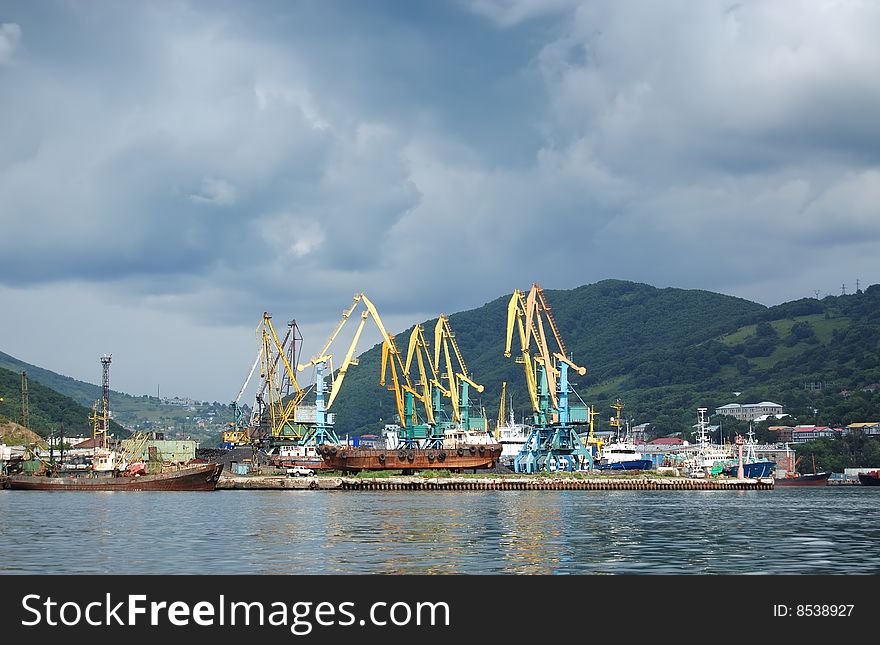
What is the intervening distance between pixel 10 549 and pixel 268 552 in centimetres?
1320

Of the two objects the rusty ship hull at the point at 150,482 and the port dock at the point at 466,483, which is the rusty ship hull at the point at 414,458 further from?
the rusty ship hull at the point at 150,482

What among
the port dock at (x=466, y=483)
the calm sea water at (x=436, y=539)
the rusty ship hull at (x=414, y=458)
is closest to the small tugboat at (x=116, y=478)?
the port dock at (x=466, y=483)

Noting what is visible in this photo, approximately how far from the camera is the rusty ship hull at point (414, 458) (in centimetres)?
16625

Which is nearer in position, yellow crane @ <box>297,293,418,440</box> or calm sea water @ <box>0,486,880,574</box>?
calm sea water @ <box>0,486,880,574</box>

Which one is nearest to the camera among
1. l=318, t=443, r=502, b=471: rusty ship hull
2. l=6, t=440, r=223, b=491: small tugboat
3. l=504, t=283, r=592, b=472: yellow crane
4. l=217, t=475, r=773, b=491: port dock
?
l=6, t=440, r=223, b=491: small tugboat

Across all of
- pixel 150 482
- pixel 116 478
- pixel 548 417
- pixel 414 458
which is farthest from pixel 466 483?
pixel 116 478

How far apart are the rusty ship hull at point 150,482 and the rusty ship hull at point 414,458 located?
96.2 ft

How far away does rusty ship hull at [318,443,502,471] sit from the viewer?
16625 cm

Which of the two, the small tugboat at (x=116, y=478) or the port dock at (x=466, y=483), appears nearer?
the small tugboat at (x=116, y=478)

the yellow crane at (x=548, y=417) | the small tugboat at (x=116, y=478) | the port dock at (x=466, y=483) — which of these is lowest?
the port dock at (x=466, y=483)

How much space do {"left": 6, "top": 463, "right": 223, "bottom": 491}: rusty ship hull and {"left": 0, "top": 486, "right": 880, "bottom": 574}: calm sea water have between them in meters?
39.7

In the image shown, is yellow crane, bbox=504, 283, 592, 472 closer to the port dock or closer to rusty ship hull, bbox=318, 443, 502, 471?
rusty ship hull, bbox=318, 443, 502, 471

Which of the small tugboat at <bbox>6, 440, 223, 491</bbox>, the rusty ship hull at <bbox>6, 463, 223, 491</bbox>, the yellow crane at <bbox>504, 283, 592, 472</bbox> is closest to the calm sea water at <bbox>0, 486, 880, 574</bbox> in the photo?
the rusty ship hull at <bbox>6, 463, 223, 491</bbox>
